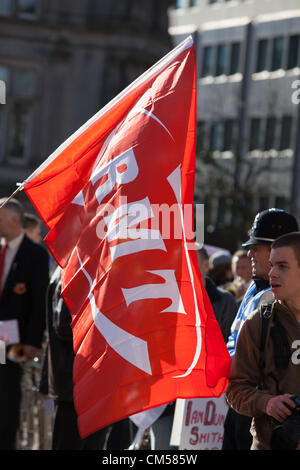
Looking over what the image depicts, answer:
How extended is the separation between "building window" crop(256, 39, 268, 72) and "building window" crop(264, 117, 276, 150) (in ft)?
9.86

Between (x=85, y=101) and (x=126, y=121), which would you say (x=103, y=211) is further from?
(x=85, y=101)

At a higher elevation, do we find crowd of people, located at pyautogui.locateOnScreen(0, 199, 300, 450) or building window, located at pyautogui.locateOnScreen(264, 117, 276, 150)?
building window, located at pyautogui.locateOnScreen(264, 117, 276, 150)

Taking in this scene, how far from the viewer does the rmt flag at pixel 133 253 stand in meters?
6.02

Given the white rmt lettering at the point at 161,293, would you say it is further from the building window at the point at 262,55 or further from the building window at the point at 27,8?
the building window at the point at 262,55

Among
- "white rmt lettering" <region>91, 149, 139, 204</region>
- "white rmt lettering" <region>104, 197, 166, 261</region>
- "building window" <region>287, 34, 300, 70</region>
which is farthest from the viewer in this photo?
"building window" <region>287, 34, 300, 70</region>

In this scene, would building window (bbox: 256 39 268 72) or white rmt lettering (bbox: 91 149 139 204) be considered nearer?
white rmt lettering (bbox: 91 149 139 204)

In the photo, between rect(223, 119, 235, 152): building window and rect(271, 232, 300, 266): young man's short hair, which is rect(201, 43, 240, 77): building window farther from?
rect(271, 232, 300, 266): young man's short hair

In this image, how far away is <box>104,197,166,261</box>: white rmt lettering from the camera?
6273 millimetres

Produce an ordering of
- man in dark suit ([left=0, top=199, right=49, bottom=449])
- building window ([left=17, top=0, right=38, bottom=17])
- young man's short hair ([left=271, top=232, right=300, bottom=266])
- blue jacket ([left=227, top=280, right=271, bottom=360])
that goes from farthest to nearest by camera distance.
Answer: building window ([left=17, top=0, right=38, bottom=17]), man in dark suit ([left=0, top=199, right=49, bottom=449]), blue jacket ([left=227, top=280, right=271, bottom=360]), young man's short hair ([left=271, top=232, right=300, bottom=266])

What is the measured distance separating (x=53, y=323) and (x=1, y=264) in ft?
6.38

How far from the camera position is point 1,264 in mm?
10469

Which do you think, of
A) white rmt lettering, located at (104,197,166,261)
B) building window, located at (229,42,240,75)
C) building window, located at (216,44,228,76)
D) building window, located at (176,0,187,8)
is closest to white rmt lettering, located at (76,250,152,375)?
white rmt lettering, located at (104,197,166,261)

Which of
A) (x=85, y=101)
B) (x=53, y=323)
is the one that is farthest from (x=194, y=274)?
(x=85, y=101)

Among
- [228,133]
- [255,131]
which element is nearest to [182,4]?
[228,133]
